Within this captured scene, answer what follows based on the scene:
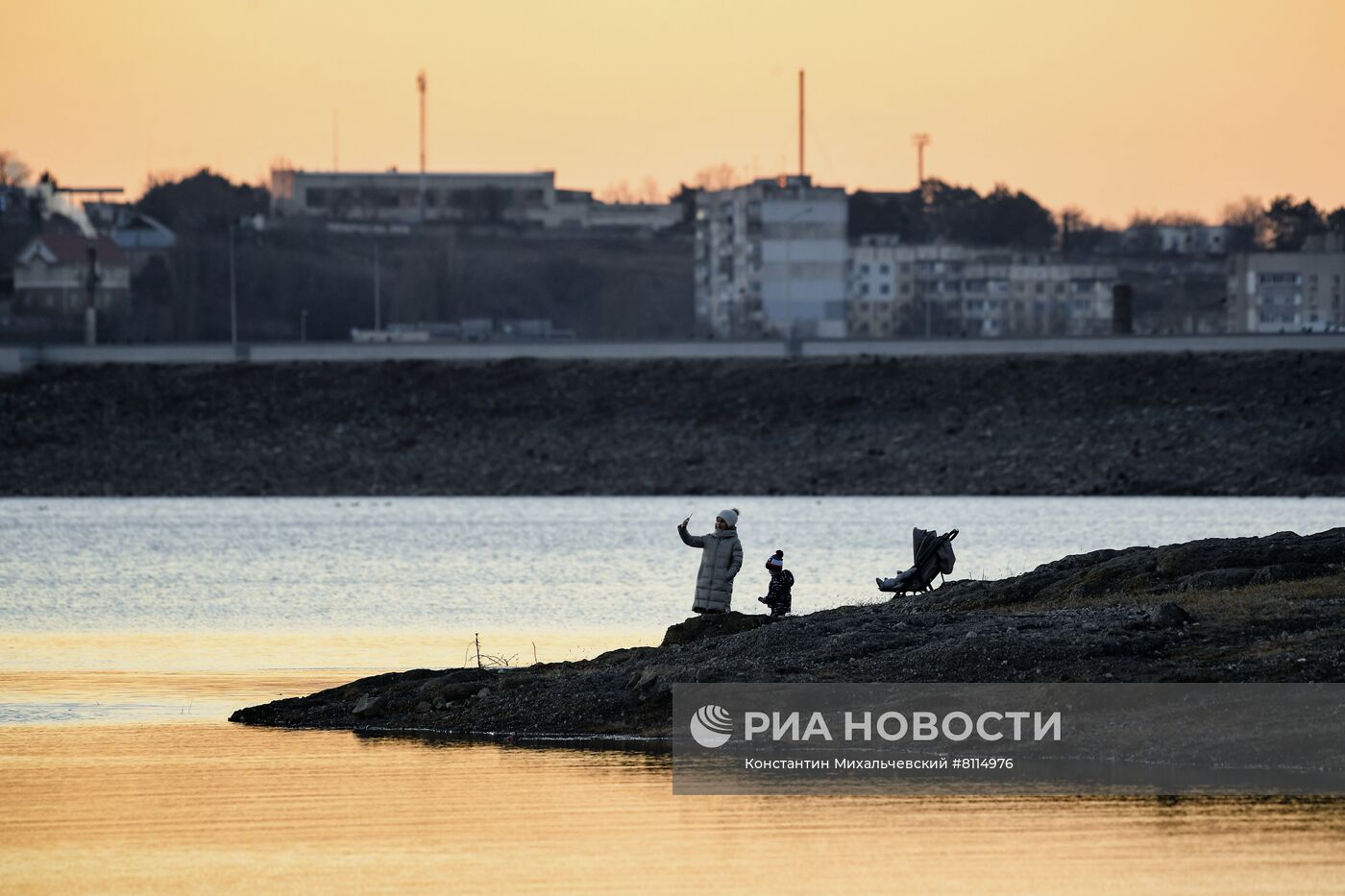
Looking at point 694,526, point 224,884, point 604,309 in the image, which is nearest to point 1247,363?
point 694,526

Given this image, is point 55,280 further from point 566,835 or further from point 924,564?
point 566,835

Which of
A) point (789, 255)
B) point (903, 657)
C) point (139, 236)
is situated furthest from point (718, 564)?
point (139, 236)

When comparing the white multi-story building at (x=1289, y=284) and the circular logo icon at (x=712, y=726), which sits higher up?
the white multi-story building at (x=1289, y=284)

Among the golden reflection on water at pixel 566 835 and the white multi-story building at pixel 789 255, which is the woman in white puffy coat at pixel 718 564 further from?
the white multi-story building at pixel 789 255

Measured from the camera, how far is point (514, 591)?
3884 cm

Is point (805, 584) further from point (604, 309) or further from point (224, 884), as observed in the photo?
point (604, 309)

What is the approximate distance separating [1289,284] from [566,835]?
Answer: 548 ft

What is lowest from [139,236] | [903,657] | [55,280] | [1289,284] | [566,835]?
[566,835]

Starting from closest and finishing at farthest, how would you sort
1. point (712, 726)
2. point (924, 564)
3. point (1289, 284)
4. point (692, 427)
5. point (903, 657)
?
point (712, 726) → point (903, 657) → point (924, 564) → point (692, 427) → point (1289, 284)

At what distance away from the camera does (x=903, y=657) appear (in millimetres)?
21000

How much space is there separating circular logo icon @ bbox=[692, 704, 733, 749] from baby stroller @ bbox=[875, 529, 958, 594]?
21.3ft

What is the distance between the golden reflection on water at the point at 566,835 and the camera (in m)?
14.8

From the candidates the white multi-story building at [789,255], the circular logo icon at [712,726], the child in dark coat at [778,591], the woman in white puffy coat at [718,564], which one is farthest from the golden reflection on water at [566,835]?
the white multi-story building at [789,255]

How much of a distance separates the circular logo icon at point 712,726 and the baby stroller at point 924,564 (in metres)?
6.49
